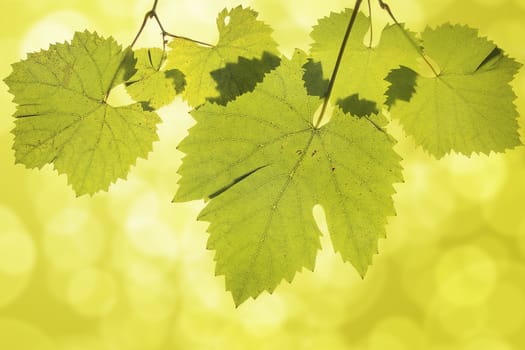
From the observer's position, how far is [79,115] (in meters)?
0.83

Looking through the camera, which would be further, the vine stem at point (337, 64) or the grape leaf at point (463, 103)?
the grape leaf at point (463, 103)

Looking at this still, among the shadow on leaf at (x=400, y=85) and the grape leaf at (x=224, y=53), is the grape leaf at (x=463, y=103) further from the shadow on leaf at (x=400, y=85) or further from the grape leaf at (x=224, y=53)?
the grape leaf at (x=224, y=53)

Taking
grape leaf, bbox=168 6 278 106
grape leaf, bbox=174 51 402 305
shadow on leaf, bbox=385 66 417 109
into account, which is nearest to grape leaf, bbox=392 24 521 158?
shadow on leaf, bbox=385 66 417 109

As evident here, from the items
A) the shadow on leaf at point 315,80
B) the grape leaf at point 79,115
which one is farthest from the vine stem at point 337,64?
the grape leaf at point 79,115

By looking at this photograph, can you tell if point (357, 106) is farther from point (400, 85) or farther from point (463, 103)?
point (463, 103)

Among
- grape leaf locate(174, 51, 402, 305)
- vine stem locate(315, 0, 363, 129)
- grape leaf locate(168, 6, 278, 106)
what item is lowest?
grape leaf locate(174, 51, 402, 305)

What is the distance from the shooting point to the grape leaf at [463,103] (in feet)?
2.77

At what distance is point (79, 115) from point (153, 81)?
0.12 meters

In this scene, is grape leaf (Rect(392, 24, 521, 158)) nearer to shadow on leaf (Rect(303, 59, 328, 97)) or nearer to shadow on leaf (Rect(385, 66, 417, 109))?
shadow on leaf (Rect(385, 66, 417, 109))

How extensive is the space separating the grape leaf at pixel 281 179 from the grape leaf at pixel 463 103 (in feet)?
0.37

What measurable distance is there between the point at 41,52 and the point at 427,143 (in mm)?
570

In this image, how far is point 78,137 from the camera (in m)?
0.84

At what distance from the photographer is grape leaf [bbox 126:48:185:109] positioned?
2.68 ft

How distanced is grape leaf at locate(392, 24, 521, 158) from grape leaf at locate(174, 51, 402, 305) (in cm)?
11
